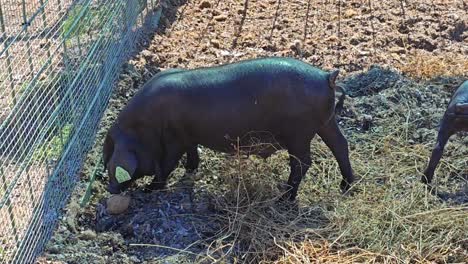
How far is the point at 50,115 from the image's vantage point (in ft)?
16.6

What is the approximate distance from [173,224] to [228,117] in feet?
2.45

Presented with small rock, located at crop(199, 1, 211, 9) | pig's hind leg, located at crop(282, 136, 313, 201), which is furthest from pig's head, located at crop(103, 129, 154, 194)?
small rock, located at crop(199, 1, 211, 9)

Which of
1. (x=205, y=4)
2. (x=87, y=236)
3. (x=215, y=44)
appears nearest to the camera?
(x=87, y=236)

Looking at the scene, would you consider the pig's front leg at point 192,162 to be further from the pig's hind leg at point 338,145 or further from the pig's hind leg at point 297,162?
the pig's hind leg at point 338,145

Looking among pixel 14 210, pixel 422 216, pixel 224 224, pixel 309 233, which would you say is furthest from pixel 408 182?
pixel 14 210

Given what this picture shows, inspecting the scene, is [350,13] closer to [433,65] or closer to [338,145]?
[433,65]

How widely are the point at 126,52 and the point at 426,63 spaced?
2611 millimetres

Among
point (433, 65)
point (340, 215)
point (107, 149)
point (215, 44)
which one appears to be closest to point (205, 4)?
point (215, 44)

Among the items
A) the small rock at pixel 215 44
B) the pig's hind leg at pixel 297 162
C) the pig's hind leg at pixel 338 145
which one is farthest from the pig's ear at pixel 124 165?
the small rock at pixel 215 44

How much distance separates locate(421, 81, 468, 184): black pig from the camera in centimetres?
535

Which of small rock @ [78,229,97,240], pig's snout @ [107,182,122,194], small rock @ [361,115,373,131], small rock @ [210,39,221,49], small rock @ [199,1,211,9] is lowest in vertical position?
small rock @ [199,1,211,9]

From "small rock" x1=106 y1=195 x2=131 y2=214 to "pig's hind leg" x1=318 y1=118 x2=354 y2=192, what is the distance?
133cm

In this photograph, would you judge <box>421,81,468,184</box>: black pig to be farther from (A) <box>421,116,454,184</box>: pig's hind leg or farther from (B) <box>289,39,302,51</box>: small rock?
(B) <box>289,39,302,51</box>: small rock

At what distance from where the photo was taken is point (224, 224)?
5078 millimetres
